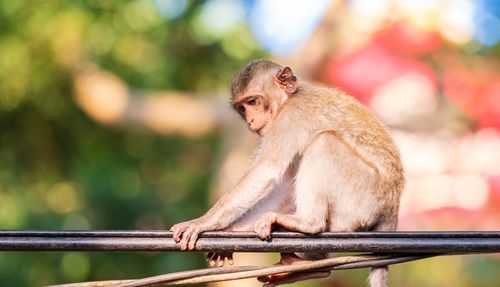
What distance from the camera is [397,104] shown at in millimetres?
9383

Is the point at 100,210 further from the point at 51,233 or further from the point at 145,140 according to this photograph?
the point at 51,233

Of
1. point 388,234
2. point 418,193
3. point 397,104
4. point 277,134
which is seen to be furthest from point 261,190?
point 397,104

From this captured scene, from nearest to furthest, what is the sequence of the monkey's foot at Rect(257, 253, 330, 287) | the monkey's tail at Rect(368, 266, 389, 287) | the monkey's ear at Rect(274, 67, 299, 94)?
1. the monkey's foot at Rect(257, 253, 330, 287)
2. the monkey's tail at Rect(368, 266, 389, 287)
3. the monkey's ear at Rect(274, 67, 299, 94)

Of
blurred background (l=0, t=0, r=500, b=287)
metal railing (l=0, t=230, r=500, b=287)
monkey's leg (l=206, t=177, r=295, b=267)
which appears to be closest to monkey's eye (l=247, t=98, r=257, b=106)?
monkey's leg (l=206, t=177, r=295, b=267)

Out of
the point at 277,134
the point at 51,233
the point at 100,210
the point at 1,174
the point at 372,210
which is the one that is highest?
the point at 1,174

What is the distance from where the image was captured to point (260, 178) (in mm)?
4449

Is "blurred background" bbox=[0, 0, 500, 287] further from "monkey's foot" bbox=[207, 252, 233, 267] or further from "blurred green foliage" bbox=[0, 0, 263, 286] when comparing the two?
"monkey's foot" bbox=[207, 252, 233, 267]

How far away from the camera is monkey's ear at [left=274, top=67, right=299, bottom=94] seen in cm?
496

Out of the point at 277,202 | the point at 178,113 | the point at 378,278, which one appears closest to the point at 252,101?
the point at 277,202

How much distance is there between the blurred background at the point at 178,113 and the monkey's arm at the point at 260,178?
3.63 metres

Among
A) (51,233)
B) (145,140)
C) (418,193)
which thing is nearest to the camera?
(51,233)

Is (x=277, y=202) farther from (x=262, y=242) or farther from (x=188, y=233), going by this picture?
(x=262, y=242)

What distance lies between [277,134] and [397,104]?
4.95m

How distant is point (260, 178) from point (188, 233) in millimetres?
812
